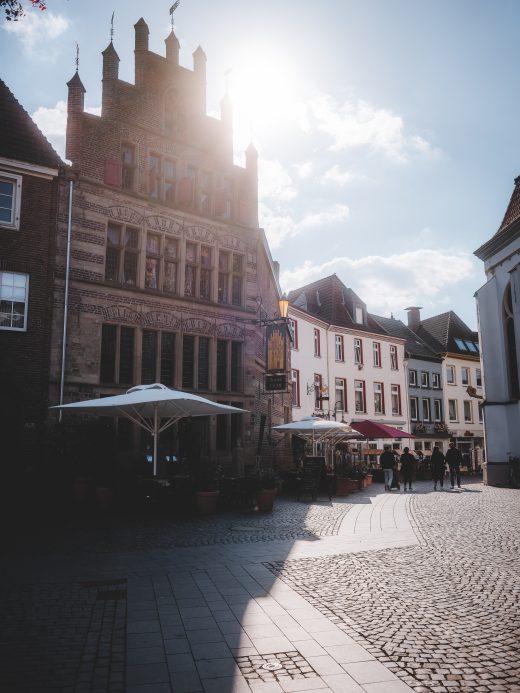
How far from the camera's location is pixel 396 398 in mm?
43594

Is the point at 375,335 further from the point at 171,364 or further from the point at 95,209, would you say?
the point at 95,209

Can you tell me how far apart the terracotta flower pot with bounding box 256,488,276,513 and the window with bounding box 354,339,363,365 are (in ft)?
89.6

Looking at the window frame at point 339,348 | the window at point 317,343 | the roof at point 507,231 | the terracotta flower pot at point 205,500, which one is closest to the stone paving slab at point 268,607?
the terracotta flower pot at point 205,500

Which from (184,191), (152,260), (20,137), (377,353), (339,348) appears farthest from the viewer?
(377,353)

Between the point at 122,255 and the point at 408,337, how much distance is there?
1379 inches

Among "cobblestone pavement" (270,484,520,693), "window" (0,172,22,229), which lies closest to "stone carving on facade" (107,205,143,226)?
"window" (0,172,22,229)

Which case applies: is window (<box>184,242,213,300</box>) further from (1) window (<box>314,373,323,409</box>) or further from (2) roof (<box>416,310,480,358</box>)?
(2) roof (<box>416,310,480,358</box>)

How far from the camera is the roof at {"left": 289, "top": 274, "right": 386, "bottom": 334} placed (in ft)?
133

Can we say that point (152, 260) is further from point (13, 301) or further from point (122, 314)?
point (13, 301)

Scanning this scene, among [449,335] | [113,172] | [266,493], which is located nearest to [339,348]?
[449,335]

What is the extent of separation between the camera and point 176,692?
385 cm

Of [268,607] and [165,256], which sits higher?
[165,256]

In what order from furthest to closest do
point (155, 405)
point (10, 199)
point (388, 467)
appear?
point (388, 467) → point (10, 199) → point (155, 405)

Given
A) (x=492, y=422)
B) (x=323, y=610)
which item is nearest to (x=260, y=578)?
(x=323, y=610)
